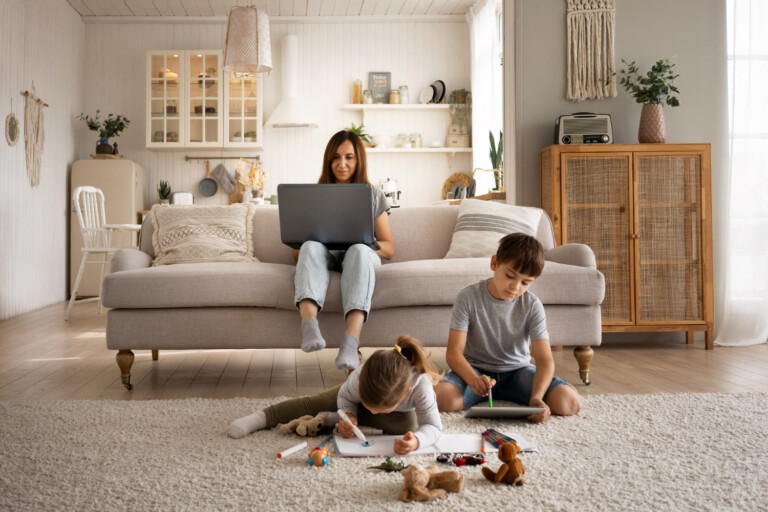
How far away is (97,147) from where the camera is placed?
648 centimetres

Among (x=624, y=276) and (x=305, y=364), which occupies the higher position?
(x=624, y=276)

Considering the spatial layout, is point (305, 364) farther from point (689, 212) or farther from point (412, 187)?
point (412, 187)

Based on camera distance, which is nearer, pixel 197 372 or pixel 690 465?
pixel 690 465

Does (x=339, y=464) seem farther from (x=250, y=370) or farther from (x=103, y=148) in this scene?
(x=103, y=148)

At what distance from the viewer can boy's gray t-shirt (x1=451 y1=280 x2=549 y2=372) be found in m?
2.08

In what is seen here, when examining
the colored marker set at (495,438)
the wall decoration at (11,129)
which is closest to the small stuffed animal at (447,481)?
the colored marker set at (495,438)

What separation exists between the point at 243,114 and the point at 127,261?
164 inches

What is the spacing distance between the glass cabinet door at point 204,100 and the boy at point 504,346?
5.12 metres

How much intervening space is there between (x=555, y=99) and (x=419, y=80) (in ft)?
10.8

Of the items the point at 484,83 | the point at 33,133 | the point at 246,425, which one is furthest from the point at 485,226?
the point at 33,133

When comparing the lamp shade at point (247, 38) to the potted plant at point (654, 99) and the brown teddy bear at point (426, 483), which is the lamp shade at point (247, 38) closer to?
the potted plant at point (654, 99)

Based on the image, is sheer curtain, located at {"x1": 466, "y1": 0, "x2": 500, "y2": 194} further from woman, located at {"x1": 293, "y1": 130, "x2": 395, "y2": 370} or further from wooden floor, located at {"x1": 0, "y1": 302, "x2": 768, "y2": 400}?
woman, located at {"x1": 293, "y1": 130, "x2": 395, "y2": 370}

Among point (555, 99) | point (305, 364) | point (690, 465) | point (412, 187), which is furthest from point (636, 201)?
point (412, 187)

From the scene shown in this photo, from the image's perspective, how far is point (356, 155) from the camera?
2928mm
